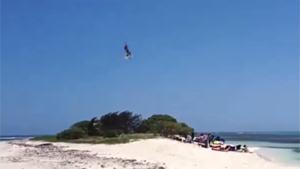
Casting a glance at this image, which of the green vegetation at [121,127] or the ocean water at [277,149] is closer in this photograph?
the ocean water at [277,149]

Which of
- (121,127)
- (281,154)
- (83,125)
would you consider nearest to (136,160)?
(281,154)

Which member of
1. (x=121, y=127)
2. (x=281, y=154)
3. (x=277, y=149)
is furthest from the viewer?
(x=121, y=127)

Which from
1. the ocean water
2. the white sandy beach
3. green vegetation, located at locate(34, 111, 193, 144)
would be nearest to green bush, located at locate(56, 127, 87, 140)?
green vegetation, located at locate(34, 111, 193, 144)

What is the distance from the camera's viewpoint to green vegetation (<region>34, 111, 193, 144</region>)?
48.1 meters

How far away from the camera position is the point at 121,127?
53.6 metres

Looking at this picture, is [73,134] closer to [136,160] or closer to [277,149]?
[277,149]

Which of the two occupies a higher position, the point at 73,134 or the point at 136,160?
the point at 73,134

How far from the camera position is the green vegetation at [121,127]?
158ft

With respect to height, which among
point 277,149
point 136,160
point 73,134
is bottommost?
point 136,160

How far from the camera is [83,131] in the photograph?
160 feet

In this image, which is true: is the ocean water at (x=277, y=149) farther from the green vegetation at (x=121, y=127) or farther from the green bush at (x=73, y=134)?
the green bush at (x=73, y=134)

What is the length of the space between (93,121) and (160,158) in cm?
2528

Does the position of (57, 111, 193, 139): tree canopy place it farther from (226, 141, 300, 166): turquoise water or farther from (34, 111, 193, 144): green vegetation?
(226, 141, 300, 166): turquoise water

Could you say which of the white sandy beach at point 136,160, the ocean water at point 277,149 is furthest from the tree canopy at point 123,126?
the white sandy beach at point 136,160
